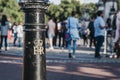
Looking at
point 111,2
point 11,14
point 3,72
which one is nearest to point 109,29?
point 111,2

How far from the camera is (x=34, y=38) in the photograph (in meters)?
5.09

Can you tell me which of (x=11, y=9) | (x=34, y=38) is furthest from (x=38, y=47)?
(x=11, y=9)

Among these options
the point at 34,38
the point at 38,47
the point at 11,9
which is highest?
the point at 11,9

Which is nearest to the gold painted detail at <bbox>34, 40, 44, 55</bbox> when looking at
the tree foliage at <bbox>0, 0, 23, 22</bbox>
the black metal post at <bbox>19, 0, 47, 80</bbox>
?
the black metal post at <bbox>19, 0, 47, 80</bbox>

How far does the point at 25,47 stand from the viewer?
512 centimetres

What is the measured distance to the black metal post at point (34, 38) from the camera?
5.08m

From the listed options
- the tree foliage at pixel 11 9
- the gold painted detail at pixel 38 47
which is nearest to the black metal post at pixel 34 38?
the gold painted detail at pixel 38 47

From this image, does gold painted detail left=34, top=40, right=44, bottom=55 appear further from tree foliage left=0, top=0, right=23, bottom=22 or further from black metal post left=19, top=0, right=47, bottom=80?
tree foliage left=0, top=0, right=23, bottom=22

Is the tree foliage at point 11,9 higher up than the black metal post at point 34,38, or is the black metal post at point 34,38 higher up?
the tree foliage at point 11,9

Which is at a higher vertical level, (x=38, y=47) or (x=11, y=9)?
(x=11, y=9)

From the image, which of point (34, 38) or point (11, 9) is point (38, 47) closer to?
point (34, 38)

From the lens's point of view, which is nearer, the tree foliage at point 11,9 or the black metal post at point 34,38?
the black metal post at point 34,38

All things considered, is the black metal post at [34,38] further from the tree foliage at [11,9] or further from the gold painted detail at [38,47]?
the tree foliage at [11,9]

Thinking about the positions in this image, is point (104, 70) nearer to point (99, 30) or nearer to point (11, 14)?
point (99, 30)
